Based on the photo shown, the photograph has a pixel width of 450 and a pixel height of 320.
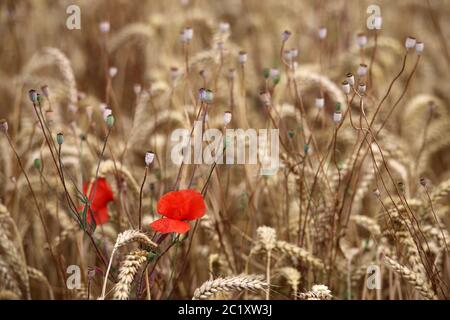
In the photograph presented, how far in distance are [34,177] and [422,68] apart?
133 centimetres

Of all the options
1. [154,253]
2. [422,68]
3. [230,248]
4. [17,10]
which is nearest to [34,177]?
[230,248]

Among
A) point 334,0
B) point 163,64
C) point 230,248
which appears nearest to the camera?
point 230,248

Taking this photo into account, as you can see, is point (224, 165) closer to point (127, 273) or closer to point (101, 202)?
point (101, 202)

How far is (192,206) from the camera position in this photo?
3.03ft

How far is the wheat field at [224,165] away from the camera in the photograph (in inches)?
41.3

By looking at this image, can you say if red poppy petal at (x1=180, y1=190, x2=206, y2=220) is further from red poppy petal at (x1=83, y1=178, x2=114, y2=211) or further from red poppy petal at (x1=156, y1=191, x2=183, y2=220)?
red poppy petal at (x1=83, y1=178, x2=114, y2=211)

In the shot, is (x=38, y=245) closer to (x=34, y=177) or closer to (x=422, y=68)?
(x=34, y=177)

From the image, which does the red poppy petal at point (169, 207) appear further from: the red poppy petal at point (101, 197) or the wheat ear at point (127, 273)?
the red poppy petal at point (101, 197)

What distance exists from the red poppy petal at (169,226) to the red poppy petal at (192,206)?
→ 0.02 m

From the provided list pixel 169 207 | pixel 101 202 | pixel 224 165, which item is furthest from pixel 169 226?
pixel 224 165

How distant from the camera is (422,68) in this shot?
2.12 metres

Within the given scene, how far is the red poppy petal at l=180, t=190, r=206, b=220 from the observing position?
0.92m

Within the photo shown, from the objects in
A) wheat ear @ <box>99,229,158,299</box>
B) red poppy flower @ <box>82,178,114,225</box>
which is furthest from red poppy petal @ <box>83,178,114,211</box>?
wheat ear @ <box>99,229,158,299</box>

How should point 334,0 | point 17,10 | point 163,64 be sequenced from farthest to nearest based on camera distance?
1. point 334,0
2. point 17,10
3. point 163,64
